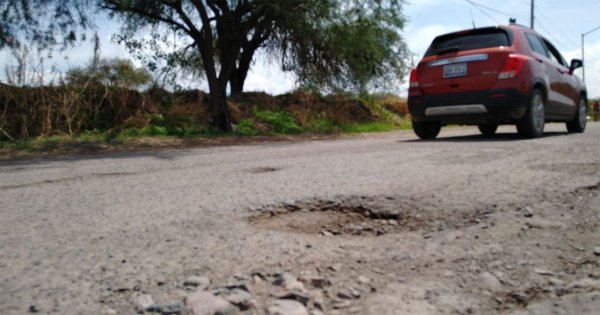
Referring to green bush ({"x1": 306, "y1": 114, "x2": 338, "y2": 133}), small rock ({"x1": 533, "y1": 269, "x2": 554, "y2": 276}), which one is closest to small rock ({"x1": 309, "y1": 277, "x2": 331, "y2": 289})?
small rock ({"x1": 533, "y1": 269, "x2": 554, "y2": 276})

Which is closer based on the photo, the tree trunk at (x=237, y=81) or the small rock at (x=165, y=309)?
the small rock at (x=165, y=309)

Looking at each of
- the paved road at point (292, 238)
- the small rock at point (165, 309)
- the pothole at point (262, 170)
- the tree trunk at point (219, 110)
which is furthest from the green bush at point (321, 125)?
the small rock at point (165, 309)

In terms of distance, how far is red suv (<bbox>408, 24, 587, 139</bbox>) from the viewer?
7.28m

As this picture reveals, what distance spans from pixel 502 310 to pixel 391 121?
20.2 metres

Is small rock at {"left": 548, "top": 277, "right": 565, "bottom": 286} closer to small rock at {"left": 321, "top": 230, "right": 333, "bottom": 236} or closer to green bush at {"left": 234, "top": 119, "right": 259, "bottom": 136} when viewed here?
small rock at {"left": 321, "top": 230, "right": 333, "bottom": 236}

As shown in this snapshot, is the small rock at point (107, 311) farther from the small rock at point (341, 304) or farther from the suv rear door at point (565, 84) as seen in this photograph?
the suv rear door at point (565, 84)

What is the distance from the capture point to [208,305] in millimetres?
1622

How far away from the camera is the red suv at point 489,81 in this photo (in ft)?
23.9

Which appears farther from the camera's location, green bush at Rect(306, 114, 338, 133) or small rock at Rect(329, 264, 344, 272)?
green bush at Rect(306, 114, 338, 133)

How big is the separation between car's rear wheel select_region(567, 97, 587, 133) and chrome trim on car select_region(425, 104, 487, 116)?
3147mm

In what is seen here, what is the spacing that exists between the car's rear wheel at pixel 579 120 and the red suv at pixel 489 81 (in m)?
1.26

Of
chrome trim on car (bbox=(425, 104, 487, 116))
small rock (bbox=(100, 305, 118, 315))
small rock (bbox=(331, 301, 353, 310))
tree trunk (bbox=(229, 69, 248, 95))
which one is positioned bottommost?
small rock (bbox=(331, 301, 353, 310))

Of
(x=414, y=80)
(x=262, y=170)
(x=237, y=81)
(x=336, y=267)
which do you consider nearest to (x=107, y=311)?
(x=336, y=267)

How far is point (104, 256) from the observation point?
212cm
